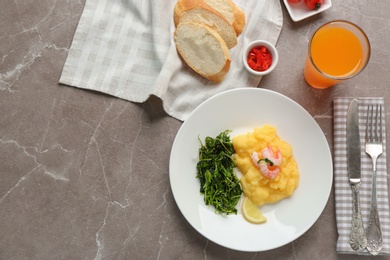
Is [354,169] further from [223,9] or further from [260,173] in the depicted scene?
[223,9]

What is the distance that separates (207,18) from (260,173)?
68 cm

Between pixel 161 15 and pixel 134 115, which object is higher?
pixel 161 15

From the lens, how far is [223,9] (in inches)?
75.2

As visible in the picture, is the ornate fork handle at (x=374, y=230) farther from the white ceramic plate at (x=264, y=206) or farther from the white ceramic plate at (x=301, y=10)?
the white ceramic plate at (x=301, y=10)

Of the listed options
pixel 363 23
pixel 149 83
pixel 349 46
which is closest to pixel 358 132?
pixel 349 46

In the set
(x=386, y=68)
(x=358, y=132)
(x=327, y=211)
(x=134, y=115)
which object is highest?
(x=386, y=68)

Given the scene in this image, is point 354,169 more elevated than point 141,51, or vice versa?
point 141,51

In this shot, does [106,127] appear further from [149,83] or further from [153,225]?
[153,225]

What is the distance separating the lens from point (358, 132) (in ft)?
6.24

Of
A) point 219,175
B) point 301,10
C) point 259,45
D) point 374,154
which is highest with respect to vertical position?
point 301,10

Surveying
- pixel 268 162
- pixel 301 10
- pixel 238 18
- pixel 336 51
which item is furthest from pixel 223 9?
pixel 268 162

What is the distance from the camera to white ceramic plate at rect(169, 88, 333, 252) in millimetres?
1847

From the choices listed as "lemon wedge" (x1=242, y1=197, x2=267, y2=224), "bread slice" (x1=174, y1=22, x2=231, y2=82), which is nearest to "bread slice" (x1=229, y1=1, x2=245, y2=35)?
"bread slice" (x1=174, y1=22, x2=231, y2=82)

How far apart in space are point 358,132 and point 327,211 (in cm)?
36
